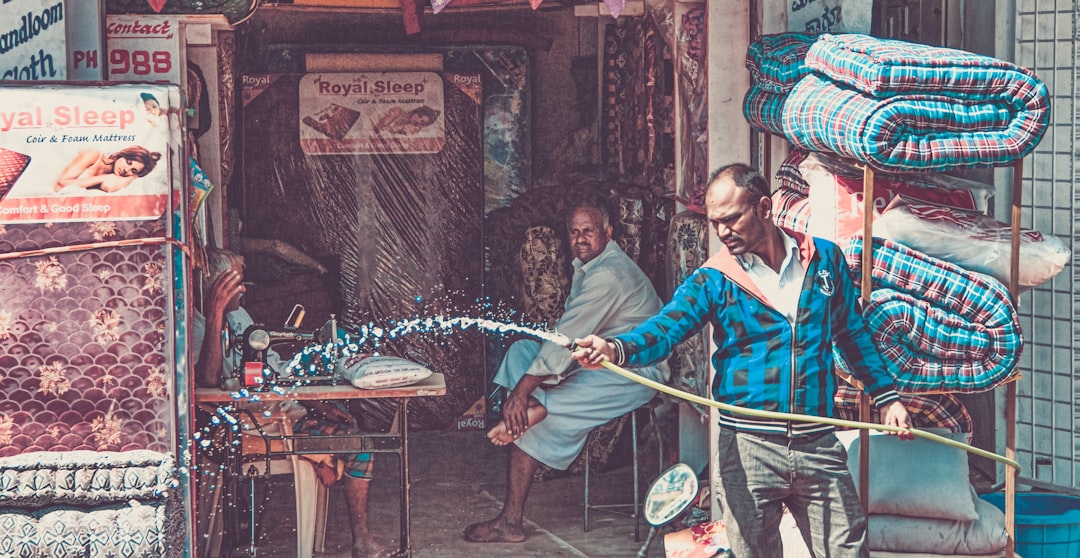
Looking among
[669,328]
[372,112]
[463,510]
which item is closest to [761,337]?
[669,328]

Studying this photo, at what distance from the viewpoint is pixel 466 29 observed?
913 centimetres

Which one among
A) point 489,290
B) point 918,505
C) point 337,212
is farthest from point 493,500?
point 918,505

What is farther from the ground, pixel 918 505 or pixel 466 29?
pixel 466 29

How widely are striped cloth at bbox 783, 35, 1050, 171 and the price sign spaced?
295cm

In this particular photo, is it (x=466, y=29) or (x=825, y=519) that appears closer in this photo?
(x=825, y=519)

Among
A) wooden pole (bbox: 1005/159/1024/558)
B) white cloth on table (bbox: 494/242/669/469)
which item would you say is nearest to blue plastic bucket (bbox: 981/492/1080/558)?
wooden pole (bbox: 1005/159/1024/558)

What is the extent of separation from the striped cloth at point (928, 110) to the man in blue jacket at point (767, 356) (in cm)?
51

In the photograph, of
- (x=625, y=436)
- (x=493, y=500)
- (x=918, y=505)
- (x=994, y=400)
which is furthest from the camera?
(x=625, y=436)

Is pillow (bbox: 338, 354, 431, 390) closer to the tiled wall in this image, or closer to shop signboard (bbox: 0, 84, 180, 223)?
shop signboard (bbox: 0, 84, 180, 223)

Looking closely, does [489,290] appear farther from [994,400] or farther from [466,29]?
[994,400]

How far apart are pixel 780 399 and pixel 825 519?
1.49 feet

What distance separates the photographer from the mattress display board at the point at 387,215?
922 centimetres

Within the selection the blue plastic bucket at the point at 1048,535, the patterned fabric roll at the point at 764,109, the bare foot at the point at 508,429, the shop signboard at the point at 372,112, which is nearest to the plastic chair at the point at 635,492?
the bare foot at the point at 508,429

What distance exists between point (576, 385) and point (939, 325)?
238 centimetres
